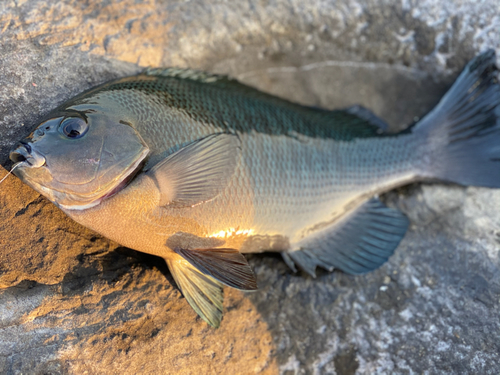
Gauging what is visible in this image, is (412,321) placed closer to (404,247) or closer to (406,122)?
(404,247)

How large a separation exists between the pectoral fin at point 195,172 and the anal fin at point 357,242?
588mm

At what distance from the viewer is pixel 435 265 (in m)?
1.96

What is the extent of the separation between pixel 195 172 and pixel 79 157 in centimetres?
45

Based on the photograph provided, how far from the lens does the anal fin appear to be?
74.7 inches

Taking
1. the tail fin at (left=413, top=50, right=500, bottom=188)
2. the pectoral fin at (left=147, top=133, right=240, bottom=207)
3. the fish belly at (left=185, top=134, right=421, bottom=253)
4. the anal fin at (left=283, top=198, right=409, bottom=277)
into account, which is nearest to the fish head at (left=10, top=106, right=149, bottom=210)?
the pectoral fin at (left=147, top=133, right=240, bottom=207)

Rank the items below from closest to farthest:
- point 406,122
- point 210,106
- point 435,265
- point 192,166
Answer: point 192,166 → point 210,106 → point 435,265 → point 406,122

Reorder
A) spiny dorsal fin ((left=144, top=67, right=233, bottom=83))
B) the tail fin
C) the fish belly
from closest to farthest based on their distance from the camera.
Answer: the fish belly < spiny dorsal fin ((left=144, top=67, right=233, bottom=83)) < the tail fin

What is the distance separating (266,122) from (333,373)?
124cm

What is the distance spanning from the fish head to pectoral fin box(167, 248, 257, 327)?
42cm

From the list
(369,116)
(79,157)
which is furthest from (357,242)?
(79,157)

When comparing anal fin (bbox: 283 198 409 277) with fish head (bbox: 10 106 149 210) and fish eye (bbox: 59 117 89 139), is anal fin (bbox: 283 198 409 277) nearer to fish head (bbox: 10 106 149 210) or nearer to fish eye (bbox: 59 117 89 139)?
fish head (bbox: 10 106 149 210)

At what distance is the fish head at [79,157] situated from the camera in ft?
4.57

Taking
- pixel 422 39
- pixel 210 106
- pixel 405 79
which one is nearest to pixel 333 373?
pixel 210 106

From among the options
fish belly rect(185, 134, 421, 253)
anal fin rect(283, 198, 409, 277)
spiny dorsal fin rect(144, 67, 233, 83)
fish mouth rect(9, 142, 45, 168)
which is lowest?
anal fin rect(283, 198, 409, 277)
